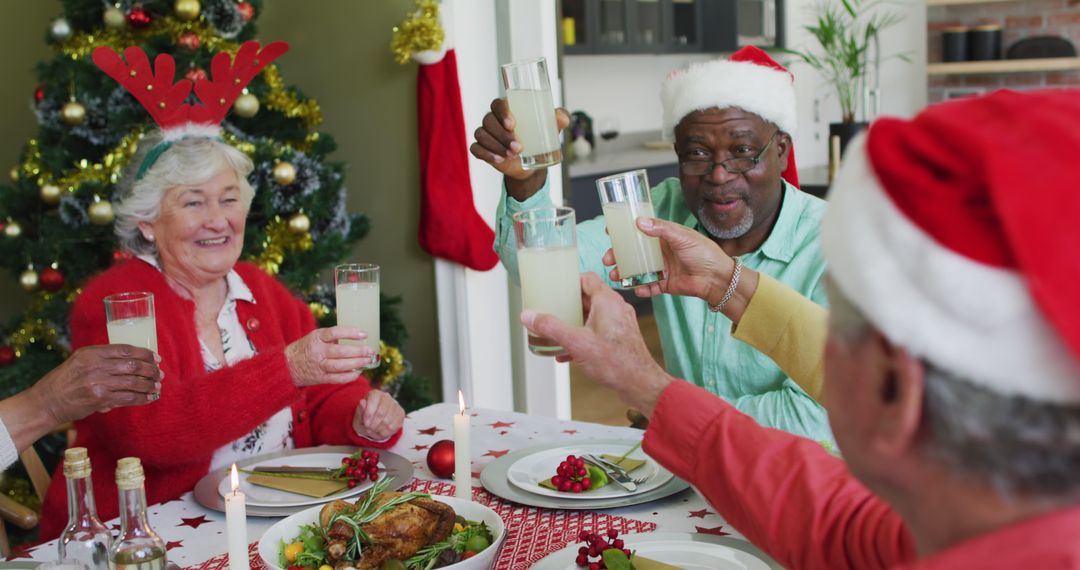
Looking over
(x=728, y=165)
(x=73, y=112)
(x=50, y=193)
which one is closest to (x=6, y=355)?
(x=50, y=193)

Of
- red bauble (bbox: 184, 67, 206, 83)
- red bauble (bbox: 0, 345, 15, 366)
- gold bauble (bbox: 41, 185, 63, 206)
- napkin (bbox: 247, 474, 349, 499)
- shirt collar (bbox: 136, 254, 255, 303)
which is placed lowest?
red bauble (bbox: 0, 345, 15, 366)

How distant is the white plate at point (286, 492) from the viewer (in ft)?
5.23

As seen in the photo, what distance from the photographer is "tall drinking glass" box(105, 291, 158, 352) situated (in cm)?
164

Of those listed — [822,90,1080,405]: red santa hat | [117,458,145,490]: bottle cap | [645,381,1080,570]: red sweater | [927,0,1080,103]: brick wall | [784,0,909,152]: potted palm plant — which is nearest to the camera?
[822,90,1080,405]: red santa hat

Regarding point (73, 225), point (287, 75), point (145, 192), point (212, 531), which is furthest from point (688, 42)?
point (212, 531)

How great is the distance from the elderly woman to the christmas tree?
0.79 m

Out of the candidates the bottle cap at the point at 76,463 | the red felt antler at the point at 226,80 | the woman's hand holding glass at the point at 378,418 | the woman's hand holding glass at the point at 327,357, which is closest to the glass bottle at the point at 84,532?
the bottle cap at the point at 76,463

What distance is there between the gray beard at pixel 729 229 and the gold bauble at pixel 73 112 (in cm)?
185

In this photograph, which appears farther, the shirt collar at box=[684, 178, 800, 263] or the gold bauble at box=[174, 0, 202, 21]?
the gold bauble at box=[174, 0, 202, 21]

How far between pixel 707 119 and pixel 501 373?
1.78 m

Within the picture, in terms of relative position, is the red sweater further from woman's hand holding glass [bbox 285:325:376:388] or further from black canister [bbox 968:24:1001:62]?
black canister [bbox 968:24:1001:62]

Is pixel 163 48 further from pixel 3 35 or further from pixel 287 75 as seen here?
pixel 3 35

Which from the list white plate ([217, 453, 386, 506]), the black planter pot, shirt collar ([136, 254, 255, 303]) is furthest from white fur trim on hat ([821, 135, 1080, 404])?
the black planter pot

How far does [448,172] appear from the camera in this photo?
139 inches
